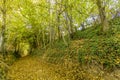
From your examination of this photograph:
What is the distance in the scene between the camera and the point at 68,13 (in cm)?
1392

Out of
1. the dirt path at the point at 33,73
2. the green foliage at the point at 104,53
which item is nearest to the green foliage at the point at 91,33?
the green foliage at the point at 104,53

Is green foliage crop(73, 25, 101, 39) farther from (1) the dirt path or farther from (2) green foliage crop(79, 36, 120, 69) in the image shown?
(1) the dirt path

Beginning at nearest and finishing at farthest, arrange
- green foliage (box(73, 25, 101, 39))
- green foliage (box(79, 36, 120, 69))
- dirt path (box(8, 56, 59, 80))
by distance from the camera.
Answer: green foliage (box(79, 36, 120, 69)) → dirt path (box(8, 56, 59, 80)) → green foliage (box(73, 25, 101, 39))

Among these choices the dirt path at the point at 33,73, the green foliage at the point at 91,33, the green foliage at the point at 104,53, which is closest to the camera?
the green foliage at the point at 104,53

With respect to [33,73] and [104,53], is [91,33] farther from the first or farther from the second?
[33,73]

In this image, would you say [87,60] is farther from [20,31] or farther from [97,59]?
[20,31]

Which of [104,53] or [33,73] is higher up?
[104,53]

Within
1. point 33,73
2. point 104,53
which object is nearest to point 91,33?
point 104,53

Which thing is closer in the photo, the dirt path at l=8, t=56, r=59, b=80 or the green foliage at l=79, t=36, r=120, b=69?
the green foliage at l=79, t=36, r=120, b=69

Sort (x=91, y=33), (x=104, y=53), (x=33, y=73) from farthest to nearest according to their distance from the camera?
(x=91, y=33) → (x=33, y=73) → (x=104, y=53)

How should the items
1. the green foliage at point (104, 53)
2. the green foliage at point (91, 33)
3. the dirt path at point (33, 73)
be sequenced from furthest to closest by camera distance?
the green foliage at point (91, 33) < the dirt path at point (33, 73) < the green foliage at point (104, 53)

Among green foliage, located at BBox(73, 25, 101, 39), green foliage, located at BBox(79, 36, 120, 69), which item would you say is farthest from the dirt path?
green foliage, located at BBox(73, 25, 101, 39)

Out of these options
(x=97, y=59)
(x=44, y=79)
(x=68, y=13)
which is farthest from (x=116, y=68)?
(x=68, y=13)

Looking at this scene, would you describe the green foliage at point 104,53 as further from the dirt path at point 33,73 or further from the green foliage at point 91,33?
the dirt path at point 33,73
